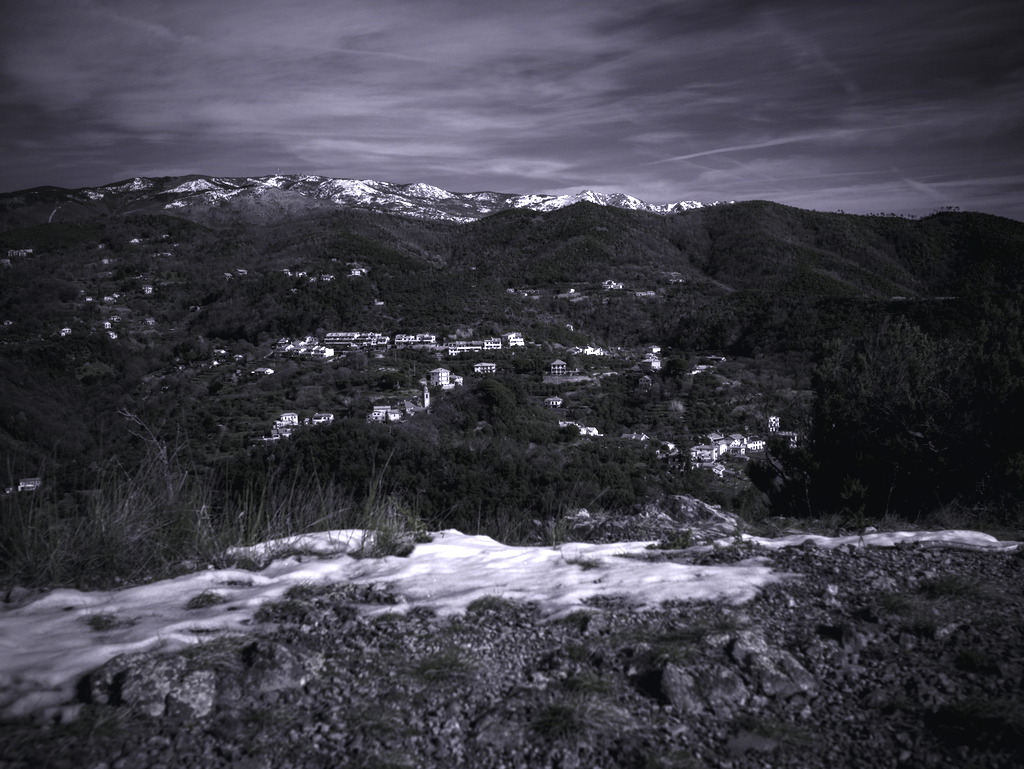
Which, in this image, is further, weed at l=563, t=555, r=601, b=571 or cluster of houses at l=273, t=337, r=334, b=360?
cluster of houses at l=273, t=337, r=334, b=360

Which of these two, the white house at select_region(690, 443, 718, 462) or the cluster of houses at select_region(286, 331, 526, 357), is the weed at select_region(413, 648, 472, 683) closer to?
the white house at select_region(690, 443, 718, 462)

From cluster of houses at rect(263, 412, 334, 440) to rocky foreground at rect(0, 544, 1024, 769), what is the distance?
19254mm

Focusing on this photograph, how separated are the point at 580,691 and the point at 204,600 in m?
1.87

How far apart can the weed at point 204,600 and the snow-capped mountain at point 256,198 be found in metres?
95.8

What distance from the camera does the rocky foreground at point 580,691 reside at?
168cm

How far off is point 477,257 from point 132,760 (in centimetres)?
7613

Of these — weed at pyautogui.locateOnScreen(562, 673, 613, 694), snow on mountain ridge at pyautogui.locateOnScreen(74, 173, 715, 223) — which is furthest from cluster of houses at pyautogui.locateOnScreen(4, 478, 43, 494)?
snow on mountain ridge at pyautogui.locateOnScreen(74, 173, 715, 223)

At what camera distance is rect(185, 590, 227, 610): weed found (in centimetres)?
272

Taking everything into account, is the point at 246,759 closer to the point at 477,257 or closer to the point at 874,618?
the point at 874,618

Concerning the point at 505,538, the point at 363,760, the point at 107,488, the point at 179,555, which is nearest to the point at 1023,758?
the point at 363,760

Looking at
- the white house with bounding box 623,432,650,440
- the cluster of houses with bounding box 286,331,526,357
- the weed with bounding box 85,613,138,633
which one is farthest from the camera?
the cluster of houses with bounding box 286,331,526,357

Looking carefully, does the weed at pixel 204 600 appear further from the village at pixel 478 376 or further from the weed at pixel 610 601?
the village at pixel 478 376

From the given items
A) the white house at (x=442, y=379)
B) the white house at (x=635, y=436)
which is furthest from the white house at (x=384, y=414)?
the white house at (x=635, y=436)

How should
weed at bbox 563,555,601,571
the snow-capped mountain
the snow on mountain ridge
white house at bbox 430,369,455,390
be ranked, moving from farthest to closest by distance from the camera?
the snow on mountain ridge → the snow-capped mountain → white house at bbox 430,369,455,390 → weed at bbox 563,555,601,571
